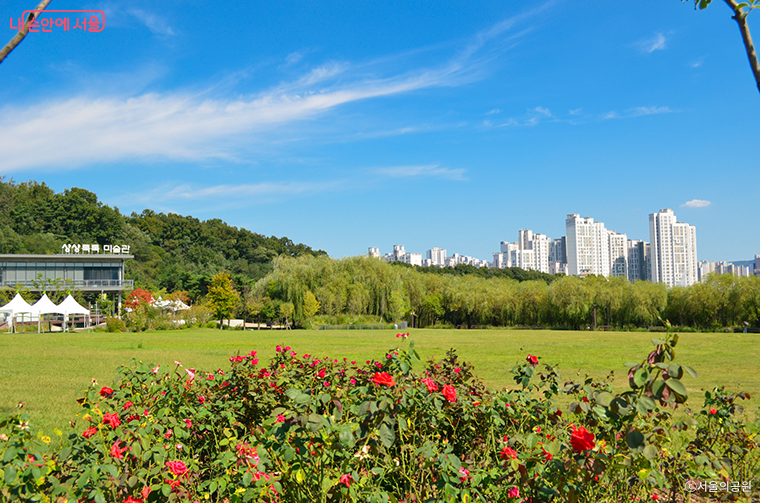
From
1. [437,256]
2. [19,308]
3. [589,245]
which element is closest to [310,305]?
[19,308]

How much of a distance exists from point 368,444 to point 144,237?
71.5 metres

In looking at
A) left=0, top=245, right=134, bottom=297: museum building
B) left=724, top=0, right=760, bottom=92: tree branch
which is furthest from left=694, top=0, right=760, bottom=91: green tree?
left=0, top=245, right=134, bottom=297: museum building

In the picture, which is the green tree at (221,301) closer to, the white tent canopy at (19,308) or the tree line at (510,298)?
the tree line at (510,298)

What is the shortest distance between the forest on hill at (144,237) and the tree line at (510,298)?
16.6 m

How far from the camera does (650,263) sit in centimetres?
11038

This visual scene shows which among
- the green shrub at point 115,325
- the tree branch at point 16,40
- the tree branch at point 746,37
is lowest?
the green shrub at point 115,325

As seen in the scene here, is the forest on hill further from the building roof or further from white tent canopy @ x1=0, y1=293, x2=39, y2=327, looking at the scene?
white tent canopy @ x1=0, y1=293, x2=39, y2=327

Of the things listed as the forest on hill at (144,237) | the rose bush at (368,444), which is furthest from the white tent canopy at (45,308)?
the rose bush at (368,444)

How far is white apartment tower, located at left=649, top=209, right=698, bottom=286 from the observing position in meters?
105

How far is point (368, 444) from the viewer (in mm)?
2283

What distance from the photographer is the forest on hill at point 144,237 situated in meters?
55.0

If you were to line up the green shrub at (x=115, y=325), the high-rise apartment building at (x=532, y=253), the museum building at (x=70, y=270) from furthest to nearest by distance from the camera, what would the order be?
the high-rise apartment building at (x=532, y=253)
the museum building at (x=70, y=270)
the green shrub at (x=115, y=325)

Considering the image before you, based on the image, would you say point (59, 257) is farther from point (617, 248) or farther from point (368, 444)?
point (617, 248)

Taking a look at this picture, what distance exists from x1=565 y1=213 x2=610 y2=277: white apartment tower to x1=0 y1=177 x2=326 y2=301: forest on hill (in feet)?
241
